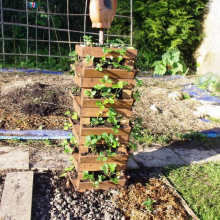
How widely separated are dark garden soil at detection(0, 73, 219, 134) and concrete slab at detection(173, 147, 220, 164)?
549mm

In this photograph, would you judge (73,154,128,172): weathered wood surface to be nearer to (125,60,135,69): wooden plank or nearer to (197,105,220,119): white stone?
(125,60,135,69): wooden plank

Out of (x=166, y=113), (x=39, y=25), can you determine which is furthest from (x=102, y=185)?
(x=39, y=25)

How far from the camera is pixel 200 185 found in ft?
9.30

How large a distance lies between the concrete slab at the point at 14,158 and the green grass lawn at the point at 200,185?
1454 mm

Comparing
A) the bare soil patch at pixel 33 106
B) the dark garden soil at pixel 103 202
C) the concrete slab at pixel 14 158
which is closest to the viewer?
the dark garden soil at pixel 103 202

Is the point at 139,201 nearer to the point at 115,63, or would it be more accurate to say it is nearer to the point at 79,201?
the point at 79,201

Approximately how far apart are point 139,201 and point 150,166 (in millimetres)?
703

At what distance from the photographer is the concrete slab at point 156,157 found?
10.3 feet

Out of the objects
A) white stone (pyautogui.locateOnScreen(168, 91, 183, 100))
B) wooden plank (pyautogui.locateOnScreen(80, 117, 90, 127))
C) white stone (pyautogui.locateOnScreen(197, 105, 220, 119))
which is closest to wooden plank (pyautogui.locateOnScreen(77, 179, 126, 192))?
wooden plank (pyautogui.locateOnScreen(80, 117, 90, 127))

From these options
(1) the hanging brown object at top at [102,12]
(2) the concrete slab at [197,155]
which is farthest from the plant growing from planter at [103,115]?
(2) the concrete slab at [197,155]

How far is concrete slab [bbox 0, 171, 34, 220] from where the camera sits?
6.97 feet

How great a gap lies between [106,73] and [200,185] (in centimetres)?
150

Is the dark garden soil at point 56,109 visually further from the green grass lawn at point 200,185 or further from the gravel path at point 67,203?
the gravel path at point 67,203

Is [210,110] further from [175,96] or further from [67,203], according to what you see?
[67,203]
